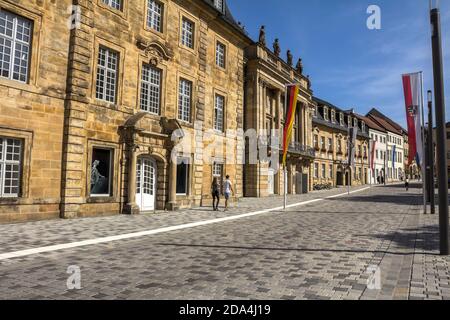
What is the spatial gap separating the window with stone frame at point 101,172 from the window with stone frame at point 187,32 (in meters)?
8.05

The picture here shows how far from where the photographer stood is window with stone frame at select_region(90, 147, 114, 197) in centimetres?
1454

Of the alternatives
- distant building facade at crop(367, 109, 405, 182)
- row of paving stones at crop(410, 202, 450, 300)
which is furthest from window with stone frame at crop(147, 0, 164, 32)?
distant building facade at crop(367, 109, 405, 182)

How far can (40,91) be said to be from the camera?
12484 millimetres

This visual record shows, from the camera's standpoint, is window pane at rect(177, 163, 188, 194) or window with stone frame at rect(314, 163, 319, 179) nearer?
window pane at rect(177, 163, 188, 194)

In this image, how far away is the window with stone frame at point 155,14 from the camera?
17578 mm

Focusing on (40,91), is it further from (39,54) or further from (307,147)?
A: (307,147)

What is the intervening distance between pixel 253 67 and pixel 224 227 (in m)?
22.4

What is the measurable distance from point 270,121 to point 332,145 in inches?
858

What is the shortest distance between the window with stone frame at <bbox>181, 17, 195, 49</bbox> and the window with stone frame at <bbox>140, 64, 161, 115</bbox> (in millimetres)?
3114

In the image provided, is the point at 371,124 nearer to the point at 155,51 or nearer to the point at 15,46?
the point at 155,51

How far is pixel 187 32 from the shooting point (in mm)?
20141

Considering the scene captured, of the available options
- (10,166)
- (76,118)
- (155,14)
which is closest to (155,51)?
(155,14)

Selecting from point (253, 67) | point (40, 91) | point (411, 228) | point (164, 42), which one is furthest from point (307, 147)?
point (40, 91)

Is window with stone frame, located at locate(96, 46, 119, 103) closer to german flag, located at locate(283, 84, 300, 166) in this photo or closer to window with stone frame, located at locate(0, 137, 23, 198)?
window with stone frame, located at locate(0, 137, 23, 198)
